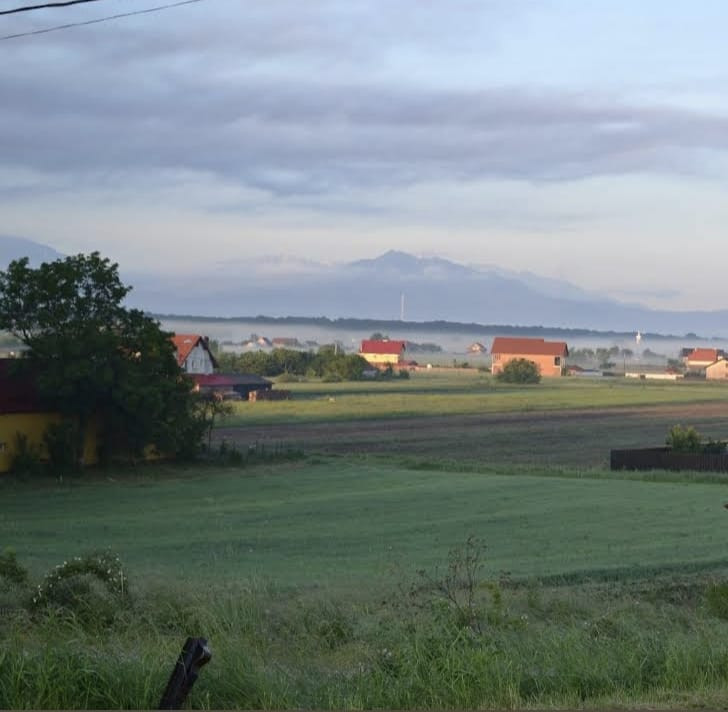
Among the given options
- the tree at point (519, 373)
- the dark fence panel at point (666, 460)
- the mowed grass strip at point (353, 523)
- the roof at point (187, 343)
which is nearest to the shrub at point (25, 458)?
the mowed grass strip at point (353, 523)

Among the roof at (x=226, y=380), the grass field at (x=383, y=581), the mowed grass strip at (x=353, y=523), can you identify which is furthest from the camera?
the roof at (x=226, y=380)

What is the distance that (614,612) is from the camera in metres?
15.5

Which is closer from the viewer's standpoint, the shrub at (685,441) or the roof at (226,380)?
the shrub at (685,441)

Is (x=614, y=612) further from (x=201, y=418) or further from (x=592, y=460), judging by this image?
Answer: (x=592, y=460)

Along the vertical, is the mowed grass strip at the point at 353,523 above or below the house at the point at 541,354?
below

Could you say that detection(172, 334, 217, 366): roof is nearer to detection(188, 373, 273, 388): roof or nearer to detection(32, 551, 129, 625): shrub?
detection(188, 373, 273, 388): roof

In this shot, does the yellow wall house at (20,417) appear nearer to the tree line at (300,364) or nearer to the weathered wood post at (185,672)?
the weathered wood post at (185,672)

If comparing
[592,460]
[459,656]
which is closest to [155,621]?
[459,656]

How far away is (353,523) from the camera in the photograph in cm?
3438

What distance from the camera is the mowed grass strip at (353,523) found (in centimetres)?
2484

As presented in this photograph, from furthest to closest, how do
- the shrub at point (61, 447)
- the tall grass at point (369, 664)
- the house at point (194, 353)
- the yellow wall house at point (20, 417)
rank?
1. the house at point (194, 353)
2. the shrub at point (61, 447)
3. the yellow wall house at point (20, 417)
4. the tall grass at point (369, 664)

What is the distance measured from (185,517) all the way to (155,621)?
23205 millimetres

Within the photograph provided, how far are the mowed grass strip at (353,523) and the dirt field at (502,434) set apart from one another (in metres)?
10.8

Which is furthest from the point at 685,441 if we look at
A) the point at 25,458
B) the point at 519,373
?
the point at 519,373
